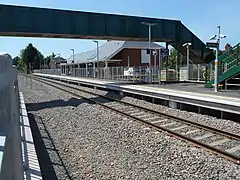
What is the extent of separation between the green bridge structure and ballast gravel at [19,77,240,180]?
14831mm

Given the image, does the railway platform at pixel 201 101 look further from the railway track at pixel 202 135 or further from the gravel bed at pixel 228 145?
the gravel bed at pixel 228 145

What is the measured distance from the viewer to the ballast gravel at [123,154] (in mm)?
6059

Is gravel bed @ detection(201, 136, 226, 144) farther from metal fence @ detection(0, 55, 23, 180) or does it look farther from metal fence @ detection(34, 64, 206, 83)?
metal fence @ detection(34, 64, 206, 83)

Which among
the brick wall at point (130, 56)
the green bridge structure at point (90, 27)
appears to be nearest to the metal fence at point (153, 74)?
the green bridge structure at point (90, 27)

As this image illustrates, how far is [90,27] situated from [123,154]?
850 inches

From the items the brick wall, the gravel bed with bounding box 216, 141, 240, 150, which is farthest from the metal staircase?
the brick wall

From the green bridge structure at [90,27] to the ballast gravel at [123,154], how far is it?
1483 cm

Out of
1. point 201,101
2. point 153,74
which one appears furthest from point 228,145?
point 153,74

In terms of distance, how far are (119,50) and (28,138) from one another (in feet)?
179

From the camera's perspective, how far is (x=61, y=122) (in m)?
12.1

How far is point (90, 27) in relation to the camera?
90.3 ft

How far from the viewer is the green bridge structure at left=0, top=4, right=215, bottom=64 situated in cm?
2402

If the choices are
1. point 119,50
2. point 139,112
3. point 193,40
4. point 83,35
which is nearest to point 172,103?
point 139,112

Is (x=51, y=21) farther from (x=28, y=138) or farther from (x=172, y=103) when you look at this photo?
(x=28, y=138)
